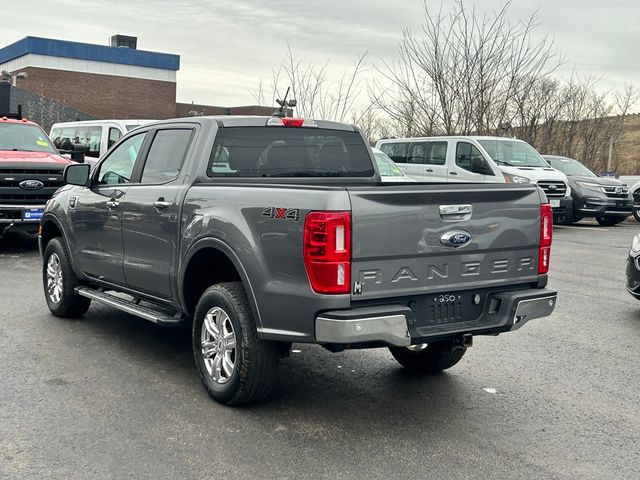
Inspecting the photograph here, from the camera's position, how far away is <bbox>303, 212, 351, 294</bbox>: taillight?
13.7ft

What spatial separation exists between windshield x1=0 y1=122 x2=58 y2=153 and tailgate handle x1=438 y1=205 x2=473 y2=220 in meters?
9.88

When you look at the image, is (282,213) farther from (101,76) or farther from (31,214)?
(101,76)

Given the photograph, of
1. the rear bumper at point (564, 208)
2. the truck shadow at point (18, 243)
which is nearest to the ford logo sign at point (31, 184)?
the truck shadow at point (18, 243)

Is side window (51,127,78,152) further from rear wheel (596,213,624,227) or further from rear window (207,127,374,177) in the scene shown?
rear window (207,127,374,177)

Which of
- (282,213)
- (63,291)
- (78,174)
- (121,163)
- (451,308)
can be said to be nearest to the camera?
(282,213)

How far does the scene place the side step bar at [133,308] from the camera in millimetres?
5527

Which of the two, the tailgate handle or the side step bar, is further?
the side step bar

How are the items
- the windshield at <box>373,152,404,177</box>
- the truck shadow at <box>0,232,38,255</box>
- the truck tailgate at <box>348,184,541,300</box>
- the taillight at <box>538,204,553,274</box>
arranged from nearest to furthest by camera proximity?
the truck tailgate at <box>348,184,541,300</box>, the taillight at <box>538,204,553,274</box>, the truck shadow at <box>0,232,38,255</box>, the windshield at <box>373,152,404,177</box>

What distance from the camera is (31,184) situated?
11.5 m

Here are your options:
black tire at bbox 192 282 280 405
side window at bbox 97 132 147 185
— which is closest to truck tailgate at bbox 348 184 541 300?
black tire at bbox 192 282 280 405

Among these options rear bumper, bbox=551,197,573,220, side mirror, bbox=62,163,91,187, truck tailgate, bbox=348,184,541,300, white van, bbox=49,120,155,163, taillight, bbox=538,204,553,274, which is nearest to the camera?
truck tailgate, bbox=348,184,541,300

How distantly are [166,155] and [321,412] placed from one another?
234cm

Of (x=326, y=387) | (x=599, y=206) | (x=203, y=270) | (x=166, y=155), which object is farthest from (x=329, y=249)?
(x=599, y=206)

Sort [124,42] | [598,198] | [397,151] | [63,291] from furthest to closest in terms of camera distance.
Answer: [124,42], [397,151], [598,198], [63,291]
